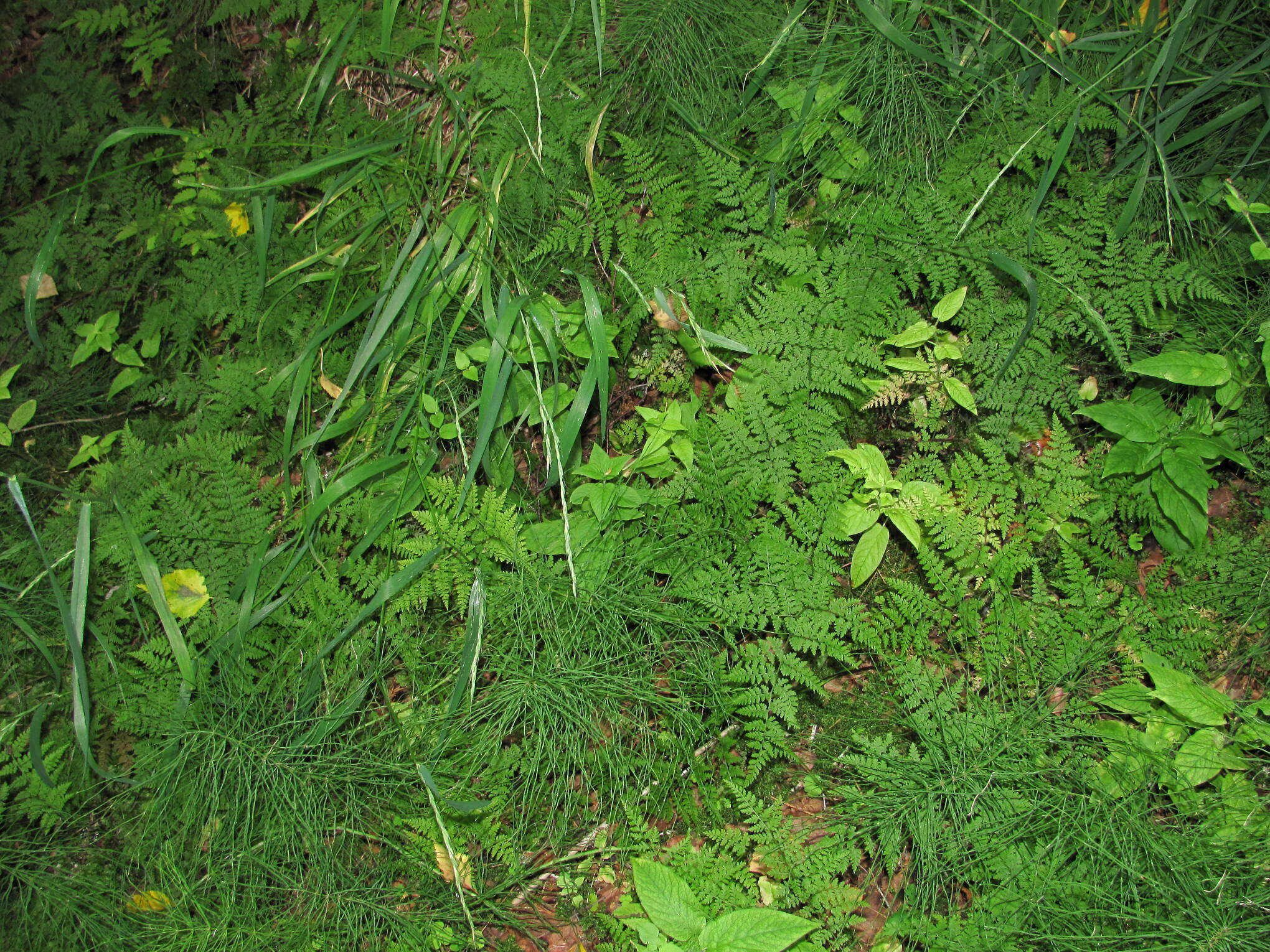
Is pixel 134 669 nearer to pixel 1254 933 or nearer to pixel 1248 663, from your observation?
pixel 1254 933

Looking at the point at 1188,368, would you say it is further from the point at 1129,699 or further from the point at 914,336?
the point at 1129,699

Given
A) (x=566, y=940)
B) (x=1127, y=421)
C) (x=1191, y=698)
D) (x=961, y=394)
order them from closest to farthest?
(x=1191, y=698) → (x=566, y=940) → (x=1127, y=421) → (x=961, y=394)

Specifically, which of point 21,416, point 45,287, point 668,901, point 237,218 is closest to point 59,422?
point 21,416

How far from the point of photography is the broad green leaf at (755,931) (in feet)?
5.96

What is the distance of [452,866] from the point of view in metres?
2.12

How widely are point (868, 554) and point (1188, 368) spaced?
981mm

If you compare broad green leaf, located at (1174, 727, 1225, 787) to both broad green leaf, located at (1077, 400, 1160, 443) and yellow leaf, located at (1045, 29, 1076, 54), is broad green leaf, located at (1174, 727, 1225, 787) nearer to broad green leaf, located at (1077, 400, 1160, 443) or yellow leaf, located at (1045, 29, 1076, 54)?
broad green leaf, located at (1077, 400, 1160, 443)

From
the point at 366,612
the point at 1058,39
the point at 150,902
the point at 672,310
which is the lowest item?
the point at 150,902

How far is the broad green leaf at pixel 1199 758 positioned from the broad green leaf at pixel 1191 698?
0.03 meters

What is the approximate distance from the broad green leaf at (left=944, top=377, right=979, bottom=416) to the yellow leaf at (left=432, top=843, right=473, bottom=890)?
1855mm

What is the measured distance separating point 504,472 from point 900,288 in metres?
1.36

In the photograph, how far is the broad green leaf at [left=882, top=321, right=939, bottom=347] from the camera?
2.36 metres

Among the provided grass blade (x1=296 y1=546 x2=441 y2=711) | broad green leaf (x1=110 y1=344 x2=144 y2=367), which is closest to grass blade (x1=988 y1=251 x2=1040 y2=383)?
grass blade (x1=296 y1=546 x2=441 y2=711)

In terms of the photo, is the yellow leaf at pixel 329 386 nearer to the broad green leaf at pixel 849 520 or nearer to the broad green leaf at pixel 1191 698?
the broad green leaf at pixel 849 520
